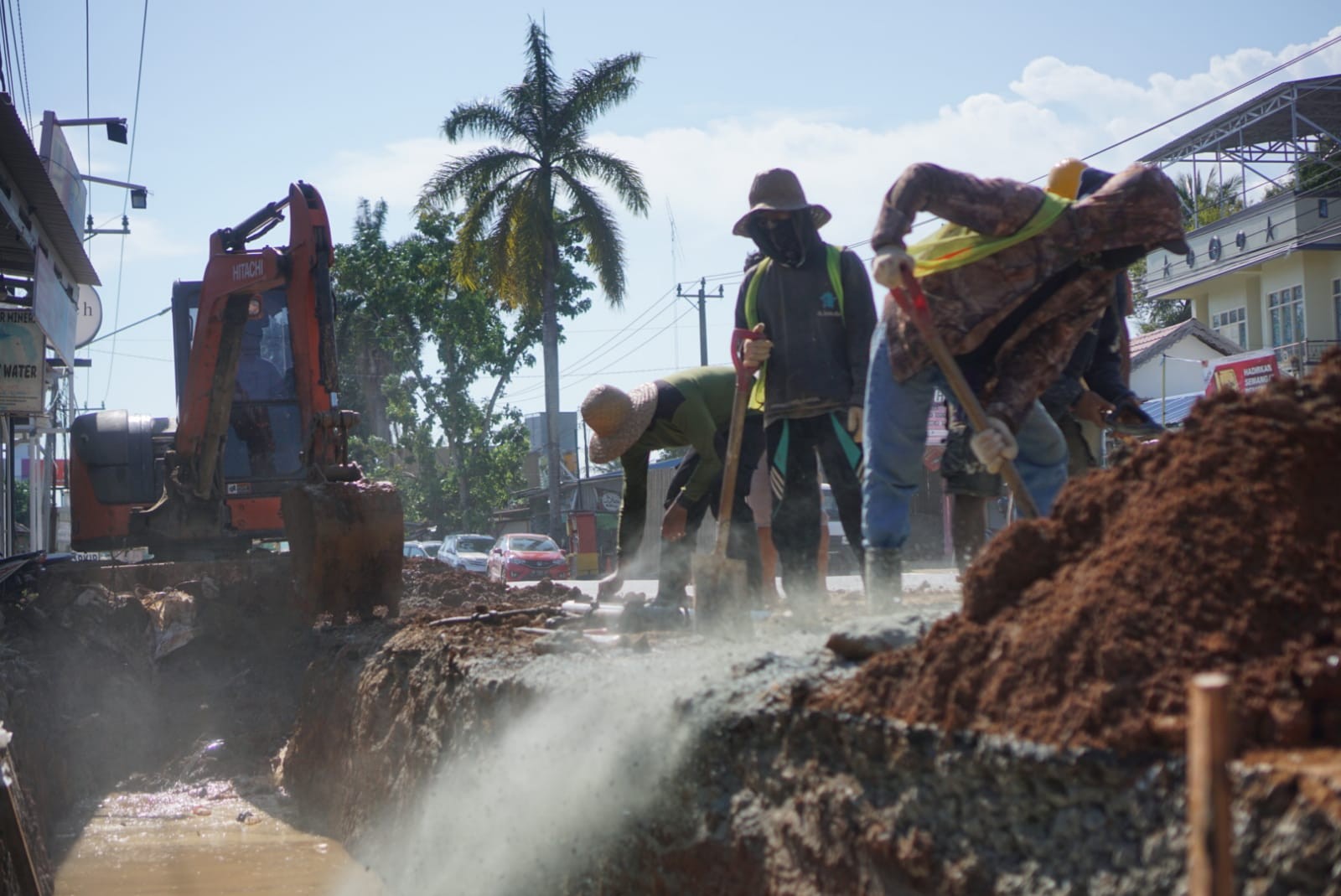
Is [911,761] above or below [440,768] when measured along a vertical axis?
above

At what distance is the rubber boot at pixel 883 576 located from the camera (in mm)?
4039

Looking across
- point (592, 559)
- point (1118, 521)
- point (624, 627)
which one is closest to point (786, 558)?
point (624, 627)

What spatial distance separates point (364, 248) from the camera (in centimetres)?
3559

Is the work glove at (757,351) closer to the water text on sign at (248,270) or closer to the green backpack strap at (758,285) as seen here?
the green backpack strap at (758,285)

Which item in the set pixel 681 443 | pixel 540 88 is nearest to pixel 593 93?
pixel 540 88

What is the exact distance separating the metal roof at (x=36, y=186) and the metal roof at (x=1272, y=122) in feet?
73.8

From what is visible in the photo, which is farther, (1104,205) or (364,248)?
(364,248)

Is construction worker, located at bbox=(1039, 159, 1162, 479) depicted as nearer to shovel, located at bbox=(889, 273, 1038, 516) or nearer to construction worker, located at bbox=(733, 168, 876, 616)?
construction worker, located at bbox=(733, 168, 876, 616)

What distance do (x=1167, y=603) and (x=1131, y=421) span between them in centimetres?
236

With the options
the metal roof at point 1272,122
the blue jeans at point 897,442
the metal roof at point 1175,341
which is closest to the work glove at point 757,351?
the blue jeans at point 897,442

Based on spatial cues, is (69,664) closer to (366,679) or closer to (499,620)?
(366,679)

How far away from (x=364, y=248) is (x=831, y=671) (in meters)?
34.3

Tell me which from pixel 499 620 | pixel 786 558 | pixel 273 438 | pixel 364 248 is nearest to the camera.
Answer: pixel 786 558

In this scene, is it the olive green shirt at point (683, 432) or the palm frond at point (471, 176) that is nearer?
the olive green shirt at point (683, 432)
